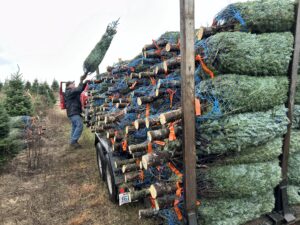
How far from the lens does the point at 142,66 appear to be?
5.08m

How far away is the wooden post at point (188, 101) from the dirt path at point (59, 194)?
1.76m

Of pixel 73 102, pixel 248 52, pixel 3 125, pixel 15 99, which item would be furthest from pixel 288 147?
pixel 15 99

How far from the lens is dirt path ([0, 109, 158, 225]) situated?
4531 millimetres

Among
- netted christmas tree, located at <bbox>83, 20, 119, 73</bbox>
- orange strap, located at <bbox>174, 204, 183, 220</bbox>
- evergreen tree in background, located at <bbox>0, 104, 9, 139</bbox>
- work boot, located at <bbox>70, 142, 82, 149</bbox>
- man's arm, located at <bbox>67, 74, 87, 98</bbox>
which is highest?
netted christmas tree, located at <bbox>83, 20, 119, 73</bbox>

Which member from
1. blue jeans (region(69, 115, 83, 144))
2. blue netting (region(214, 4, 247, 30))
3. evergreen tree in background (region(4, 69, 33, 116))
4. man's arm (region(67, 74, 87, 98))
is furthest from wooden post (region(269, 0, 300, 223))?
evergreen tree in background (region(4, 69, 33, 116))

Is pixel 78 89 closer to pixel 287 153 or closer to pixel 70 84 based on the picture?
pixel 70 84

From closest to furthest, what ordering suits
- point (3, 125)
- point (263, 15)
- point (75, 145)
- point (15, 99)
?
1. point (263, 15)
2. point (3, 125)
3. point (75, 145)
4. point (15, 99)

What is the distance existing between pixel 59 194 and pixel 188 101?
4.34 meters

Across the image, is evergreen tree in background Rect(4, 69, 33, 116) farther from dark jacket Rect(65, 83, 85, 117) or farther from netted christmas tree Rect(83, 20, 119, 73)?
netted christmas tree Rect(83, 20, 119, 73)

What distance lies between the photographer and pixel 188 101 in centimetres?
245

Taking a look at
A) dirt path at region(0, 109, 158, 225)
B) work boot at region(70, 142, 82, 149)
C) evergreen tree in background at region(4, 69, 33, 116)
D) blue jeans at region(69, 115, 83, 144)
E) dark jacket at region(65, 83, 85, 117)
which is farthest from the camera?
evergreen tree in background at region(4, 69, 33, 116)

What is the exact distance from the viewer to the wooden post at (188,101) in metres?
2.32

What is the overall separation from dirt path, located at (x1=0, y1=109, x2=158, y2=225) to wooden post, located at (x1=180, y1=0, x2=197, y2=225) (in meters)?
1.76

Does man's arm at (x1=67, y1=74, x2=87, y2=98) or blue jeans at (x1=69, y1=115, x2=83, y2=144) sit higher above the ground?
man's arm at (x1=67, y1=74, x2=87, y2=98)
